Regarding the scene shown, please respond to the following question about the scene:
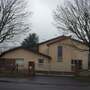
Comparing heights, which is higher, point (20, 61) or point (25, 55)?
point (25, 55)

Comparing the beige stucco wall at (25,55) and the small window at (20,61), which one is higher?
the beige stucco wall at (25,55)

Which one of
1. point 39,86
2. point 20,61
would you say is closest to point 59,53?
point 20,61

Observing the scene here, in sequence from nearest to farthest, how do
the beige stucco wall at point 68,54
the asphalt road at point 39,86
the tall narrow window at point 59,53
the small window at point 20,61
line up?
the asphalt road at point 39,86
the beige stucco wall at point 68,54
the small window at point 20,61
the tall narrow window at point 59,53

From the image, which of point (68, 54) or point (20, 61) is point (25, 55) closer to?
point (20, 61)

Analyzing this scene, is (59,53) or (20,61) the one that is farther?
(59,53)

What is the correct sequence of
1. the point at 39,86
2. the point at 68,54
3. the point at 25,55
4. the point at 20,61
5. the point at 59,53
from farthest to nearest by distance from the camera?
the point at 59,53, the point at 68,54, the point at 25,55, the point at 20,61, the point at 39,86

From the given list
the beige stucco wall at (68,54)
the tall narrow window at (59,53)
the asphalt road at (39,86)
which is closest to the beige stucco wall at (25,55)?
the beige stucco wall at (68,54)

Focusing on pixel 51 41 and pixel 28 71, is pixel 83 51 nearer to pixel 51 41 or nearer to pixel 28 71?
pixel 51 41

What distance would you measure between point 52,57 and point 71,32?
35.0ft

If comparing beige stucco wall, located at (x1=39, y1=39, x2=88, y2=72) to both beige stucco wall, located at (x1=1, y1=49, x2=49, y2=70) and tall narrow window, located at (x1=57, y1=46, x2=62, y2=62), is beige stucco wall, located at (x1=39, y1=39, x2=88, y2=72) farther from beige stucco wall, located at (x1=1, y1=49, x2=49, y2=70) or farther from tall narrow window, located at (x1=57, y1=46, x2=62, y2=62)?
beige stucco wall, located at (x1=1, y1=49, x2=49, y2=70)

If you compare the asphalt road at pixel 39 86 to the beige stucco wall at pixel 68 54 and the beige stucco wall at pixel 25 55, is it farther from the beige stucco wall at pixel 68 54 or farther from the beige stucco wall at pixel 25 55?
the beige stucco wall at pixel 25 55

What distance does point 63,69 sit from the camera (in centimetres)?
5569

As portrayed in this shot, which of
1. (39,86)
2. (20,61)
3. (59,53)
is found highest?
(59,53)

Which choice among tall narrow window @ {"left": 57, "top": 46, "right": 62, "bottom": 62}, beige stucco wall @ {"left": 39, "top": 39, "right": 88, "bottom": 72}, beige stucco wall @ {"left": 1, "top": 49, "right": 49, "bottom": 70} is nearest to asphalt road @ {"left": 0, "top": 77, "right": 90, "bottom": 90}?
beige stucco wall @ {"left": 39, "top": 39, "right": 88, "bottom": 72}
